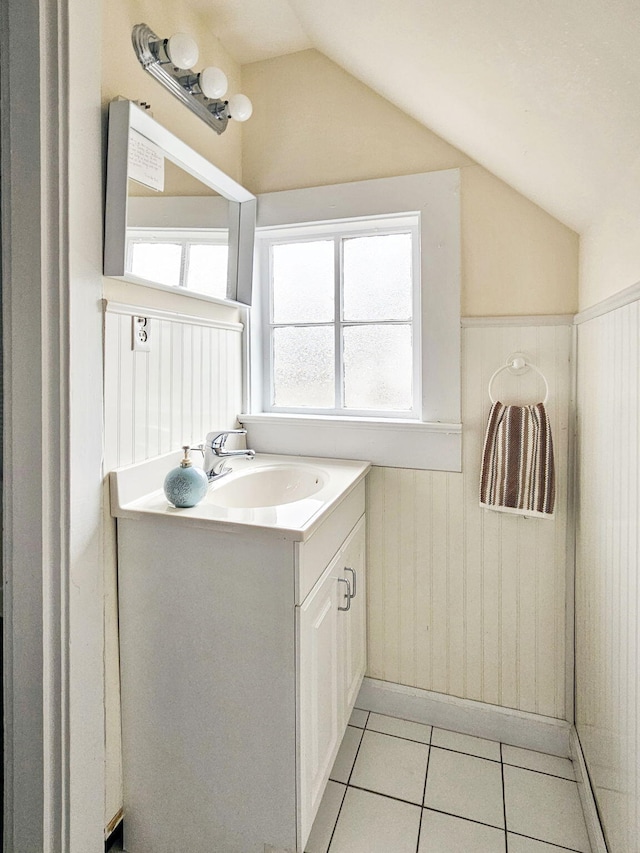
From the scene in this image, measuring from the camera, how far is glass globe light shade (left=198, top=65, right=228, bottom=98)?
1.38 metres

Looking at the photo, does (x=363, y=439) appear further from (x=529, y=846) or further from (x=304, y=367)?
(x=529, y=846)

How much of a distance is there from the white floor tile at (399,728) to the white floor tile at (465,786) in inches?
2.8

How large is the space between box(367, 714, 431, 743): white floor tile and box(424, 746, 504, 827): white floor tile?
72mm

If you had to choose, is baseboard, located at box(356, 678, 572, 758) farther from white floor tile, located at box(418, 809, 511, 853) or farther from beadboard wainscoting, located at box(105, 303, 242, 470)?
beadboard wainscoting, located at box(105, 303, 242, 470)

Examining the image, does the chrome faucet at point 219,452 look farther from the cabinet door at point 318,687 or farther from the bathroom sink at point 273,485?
the cabinet door at point 318,687

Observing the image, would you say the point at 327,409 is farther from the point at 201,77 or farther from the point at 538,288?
the point at 201,77

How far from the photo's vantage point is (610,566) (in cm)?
116

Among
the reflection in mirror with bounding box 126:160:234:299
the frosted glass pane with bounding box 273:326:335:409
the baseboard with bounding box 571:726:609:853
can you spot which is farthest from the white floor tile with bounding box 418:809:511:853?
the reflection in mirror with bounding box 126:160:234:299

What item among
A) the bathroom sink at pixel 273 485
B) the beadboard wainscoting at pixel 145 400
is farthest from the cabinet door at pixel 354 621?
the beadboard wainscoting at pixel 145 400

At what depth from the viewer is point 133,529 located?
1192 millimetres

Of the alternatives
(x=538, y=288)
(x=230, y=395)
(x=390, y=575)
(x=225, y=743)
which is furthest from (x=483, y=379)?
(x=225, y=743)

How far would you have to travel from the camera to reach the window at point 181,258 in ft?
4.02

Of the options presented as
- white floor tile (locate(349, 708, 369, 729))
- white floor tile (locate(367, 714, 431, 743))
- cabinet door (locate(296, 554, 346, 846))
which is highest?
cabinet door (locate(296, 554, 346, 846))

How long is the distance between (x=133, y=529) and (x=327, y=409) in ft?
3.00
